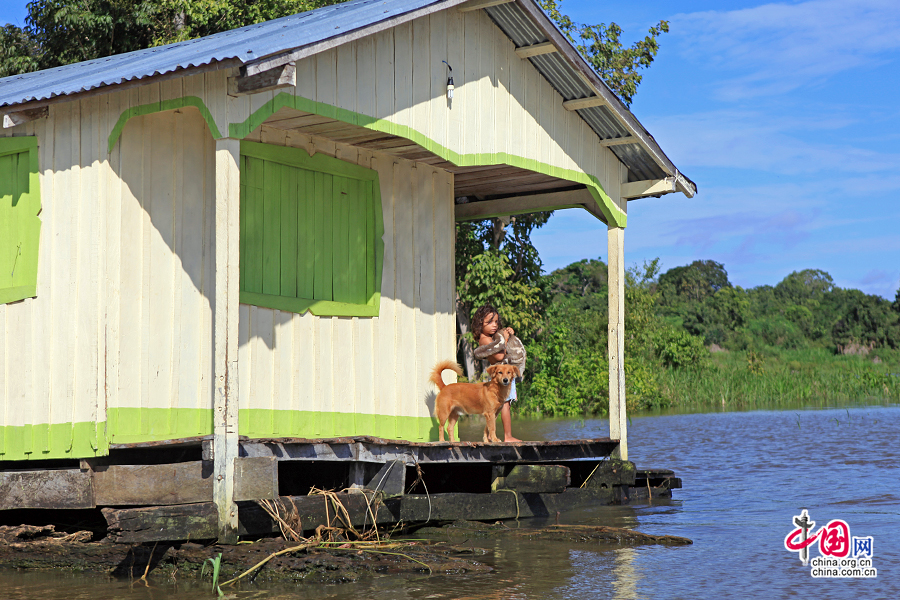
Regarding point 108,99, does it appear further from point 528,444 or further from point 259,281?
point 528,444

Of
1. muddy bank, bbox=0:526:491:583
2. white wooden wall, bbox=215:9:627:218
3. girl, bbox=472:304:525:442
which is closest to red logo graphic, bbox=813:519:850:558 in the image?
muddy bank, bbox=0:526:491:583

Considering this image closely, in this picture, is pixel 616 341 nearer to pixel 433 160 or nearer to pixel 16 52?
pixel 433 160

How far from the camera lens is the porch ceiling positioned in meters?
8.87

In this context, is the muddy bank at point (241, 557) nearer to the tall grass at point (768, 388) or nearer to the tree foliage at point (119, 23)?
the tree foliage at point (119, 23)

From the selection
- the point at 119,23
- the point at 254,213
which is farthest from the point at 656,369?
the point at 254,213

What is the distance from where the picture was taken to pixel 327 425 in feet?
31.1

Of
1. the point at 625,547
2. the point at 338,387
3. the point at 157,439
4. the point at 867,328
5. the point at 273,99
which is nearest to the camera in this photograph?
the point at 273,99

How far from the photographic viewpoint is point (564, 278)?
193 feet

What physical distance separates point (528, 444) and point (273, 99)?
4.32 m

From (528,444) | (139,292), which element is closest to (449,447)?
(528,444)

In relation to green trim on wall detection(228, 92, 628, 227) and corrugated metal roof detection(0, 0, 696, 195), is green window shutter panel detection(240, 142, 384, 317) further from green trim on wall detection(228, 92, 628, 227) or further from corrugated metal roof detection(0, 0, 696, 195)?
corrugated metal roof detection(0, 0, 696, 195)

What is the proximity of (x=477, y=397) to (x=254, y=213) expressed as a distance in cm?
285

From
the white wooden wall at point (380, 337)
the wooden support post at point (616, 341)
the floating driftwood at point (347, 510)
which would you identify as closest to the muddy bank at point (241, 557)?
the floating driftwood at point (347, 510)

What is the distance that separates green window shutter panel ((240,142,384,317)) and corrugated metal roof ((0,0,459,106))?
1.11 metres
